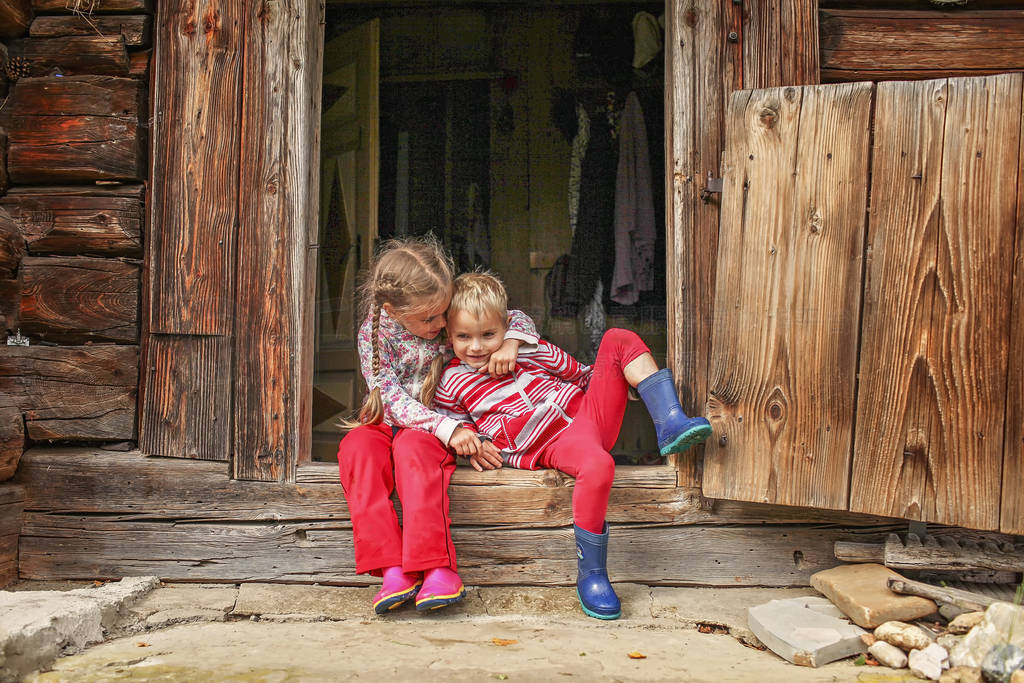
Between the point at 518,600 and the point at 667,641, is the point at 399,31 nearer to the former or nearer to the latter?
the point at 518,600

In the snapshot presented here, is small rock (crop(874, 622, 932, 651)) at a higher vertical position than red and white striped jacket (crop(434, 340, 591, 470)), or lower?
lower

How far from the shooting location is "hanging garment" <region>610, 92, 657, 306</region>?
15.1ft

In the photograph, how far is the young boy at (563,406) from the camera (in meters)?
2.54

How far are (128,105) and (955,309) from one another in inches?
116

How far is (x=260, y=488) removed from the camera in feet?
9.47

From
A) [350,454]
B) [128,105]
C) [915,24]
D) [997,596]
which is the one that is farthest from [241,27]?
[997,596]

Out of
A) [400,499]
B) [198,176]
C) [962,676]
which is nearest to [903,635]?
[962,676]

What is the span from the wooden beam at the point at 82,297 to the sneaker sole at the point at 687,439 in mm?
2021

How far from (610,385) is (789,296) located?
69 cm

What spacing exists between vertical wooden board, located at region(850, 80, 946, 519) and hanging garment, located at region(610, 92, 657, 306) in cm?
212

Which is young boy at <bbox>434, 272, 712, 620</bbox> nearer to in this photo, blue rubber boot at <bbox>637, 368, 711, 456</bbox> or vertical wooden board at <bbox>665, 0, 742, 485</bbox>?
blue rubber boot at <bbox>637, 368, 711, 456</bbox>

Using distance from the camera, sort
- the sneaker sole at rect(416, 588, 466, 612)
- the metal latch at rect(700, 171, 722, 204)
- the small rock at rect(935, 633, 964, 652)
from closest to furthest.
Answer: the small rock at rect(935, 633, 964, 652) → the sneaker sole at rect(416, 588, 466, 612) → the metal latch at rect(700, 171, 722, 204)

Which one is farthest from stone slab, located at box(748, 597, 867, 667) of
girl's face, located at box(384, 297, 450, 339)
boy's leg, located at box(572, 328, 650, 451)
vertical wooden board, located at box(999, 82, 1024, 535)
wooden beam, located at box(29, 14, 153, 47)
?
wooden beam, located at box(29, 14, 153, 47)

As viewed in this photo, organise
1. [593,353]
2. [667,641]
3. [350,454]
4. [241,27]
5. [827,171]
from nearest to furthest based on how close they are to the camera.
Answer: [667,641]
[827,171]
[350,454]
[241,27]
[593,353]
